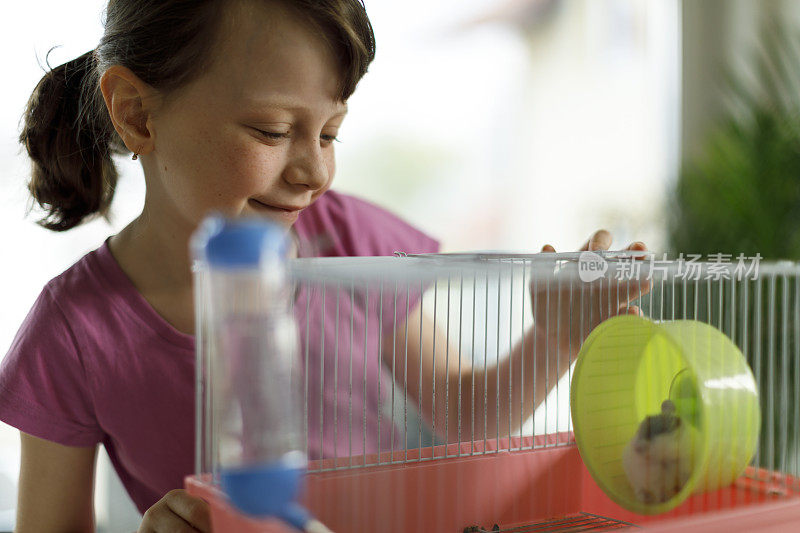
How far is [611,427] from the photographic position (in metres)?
0.66

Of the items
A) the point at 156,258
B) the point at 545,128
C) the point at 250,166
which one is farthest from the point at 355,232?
the point at 545,128

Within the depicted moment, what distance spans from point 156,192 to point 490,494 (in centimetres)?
47

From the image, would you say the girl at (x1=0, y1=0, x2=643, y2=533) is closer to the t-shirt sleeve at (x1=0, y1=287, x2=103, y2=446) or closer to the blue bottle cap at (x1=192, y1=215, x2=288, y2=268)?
the t-shirt sleeve at (x1=0, y1=287, x2=103, y2=446)

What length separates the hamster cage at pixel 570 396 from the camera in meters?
0.61

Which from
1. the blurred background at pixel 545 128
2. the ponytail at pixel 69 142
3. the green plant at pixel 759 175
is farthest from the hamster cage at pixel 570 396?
the green plant at pixel 759 175

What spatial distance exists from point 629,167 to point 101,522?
191cm

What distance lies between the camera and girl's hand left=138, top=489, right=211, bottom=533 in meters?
0.59

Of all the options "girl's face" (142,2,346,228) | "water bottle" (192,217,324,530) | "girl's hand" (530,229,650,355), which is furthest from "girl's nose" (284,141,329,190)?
"water bottle" (192,217,324,530)

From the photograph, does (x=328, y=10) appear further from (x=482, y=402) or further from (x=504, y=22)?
(x=504, y=22)

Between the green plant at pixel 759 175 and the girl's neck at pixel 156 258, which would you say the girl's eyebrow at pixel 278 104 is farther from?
the green plant at pixel 759 175

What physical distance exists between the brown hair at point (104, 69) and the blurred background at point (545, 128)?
62 centimetres

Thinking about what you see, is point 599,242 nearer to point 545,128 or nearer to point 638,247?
point 638,247

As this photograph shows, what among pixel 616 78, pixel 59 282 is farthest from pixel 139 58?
pixel 616 78

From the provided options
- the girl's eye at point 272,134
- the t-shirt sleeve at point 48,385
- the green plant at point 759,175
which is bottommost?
the t-shirt sleeve at point 48,385
